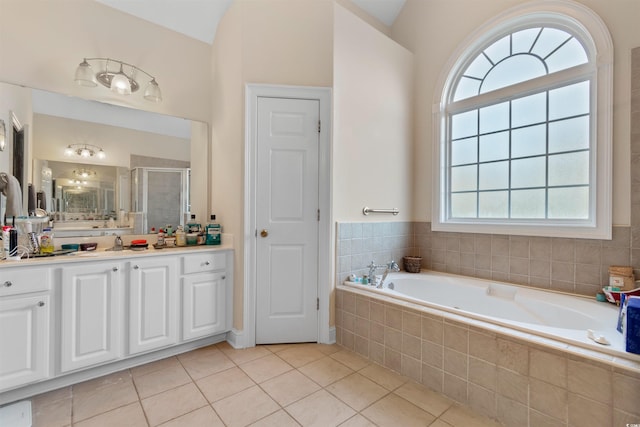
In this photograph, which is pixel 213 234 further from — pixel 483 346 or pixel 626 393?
pixel 626 393

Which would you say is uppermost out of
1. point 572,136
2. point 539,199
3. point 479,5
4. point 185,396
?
point 479,5

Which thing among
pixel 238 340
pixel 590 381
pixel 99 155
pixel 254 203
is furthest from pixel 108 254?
pixel 590 381

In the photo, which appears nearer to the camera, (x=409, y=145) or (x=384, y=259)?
(x=384, y=259)

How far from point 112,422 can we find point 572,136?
3.61 meters

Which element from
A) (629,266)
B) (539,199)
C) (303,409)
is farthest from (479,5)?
(303,409)

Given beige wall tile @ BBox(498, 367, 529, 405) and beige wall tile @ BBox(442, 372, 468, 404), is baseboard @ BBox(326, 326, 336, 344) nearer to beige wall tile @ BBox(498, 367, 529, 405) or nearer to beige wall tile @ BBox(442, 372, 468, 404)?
beige wall tile @ BBox(442, 372, 468, 404)

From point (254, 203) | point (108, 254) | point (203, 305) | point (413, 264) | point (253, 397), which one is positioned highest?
point (254, 203)

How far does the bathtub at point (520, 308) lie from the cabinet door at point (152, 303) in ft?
4.55

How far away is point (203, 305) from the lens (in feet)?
7.34

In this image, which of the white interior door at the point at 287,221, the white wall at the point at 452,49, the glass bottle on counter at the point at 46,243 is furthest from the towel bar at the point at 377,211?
the glass bottle on counter at the point at 46,243

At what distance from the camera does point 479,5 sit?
8.54 feet

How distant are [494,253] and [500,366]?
1292mm

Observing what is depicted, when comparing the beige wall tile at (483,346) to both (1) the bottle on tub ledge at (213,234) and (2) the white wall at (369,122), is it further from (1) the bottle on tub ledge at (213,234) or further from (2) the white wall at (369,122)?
(1) the bottle on tub ledge at (213,234)

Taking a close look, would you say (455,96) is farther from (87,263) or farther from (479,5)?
(87,263)
